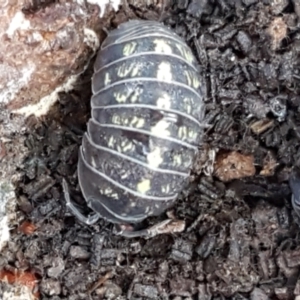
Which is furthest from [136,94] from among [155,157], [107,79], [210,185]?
[210,185]

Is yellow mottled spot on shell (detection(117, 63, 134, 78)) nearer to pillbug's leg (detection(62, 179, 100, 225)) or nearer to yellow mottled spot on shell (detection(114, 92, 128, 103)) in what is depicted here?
yellow mottled spot on shell (detection(114, 92, 128, 103))

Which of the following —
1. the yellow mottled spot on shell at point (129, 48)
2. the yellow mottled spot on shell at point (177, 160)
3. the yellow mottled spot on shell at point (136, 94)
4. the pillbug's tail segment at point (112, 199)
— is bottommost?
the pillbug's tail segment at point (112, 199)

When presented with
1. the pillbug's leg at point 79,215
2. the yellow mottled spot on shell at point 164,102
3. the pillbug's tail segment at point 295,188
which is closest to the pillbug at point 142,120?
the yellow mottled spot on shell at point 164,102

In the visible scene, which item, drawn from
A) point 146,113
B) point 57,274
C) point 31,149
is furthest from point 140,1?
point 57,274

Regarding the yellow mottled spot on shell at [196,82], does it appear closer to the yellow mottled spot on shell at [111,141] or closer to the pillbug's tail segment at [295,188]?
the yellow mottled spot on shell at [111,141]

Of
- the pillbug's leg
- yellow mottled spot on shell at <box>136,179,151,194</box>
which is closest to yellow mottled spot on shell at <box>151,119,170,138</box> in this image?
yellow mottled spot on shell at <box>136,179,151,194</box>

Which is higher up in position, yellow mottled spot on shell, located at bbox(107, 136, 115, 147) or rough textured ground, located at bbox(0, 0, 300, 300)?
yellow mottled spot on shell, located at bbox(107, 136, 115, 147)

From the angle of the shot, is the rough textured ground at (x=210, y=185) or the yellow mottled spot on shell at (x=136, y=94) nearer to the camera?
the yellow mottled spot on shell at (x=136, y=94)

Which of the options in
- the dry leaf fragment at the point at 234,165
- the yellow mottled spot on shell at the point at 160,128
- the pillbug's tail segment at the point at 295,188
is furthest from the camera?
the dry leaf fragment at the point at 234,165
